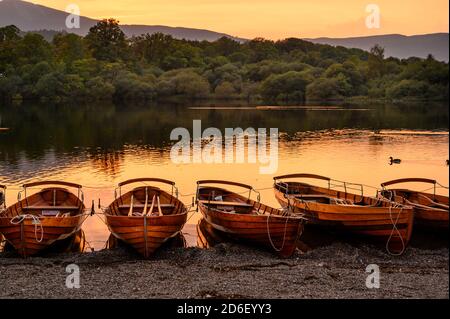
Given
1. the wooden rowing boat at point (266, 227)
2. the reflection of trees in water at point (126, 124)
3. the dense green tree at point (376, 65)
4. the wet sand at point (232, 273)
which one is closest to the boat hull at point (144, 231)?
Answer: the wet sand at point (232, 273)

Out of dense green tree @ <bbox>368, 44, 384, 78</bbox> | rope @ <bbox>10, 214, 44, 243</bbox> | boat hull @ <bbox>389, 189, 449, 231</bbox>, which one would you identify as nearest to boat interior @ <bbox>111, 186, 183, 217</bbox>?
rope @ <bbox>10, 214, 44, 243</bbox>

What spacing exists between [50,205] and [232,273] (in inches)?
382

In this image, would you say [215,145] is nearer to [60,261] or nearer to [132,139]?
[132,139]

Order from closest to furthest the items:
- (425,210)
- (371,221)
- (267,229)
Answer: (267,229) < (425,210) < (371,221)

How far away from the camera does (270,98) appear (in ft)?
500

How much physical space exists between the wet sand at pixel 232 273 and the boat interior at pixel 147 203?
287cm

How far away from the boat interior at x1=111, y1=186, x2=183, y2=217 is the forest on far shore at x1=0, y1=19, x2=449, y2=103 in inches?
3823

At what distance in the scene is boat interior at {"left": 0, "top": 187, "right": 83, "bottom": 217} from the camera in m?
22.2

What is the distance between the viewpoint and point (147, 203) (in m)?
23.3

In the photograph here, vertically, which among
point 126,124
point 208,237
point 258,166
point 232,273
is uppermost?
point 126,124

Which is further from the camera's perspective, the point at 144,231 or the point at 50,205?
the point at 50,205

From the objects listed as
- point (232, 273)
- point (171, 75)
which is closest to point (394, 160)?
point (232, 273)

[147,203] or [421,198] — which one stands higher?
[421,198]

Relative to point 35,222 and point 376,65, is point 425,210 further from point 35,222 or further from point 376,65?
point 376,65
